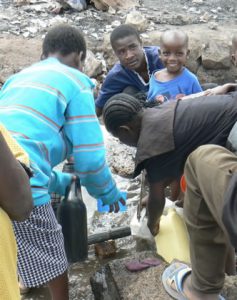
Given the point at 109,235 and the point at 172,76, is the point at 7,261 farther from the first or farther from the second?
the point at 172,76

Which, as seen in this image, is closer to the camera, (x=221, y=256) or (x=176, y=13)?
(x=221, y=256)

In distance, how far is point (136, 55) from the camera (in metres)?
3.62

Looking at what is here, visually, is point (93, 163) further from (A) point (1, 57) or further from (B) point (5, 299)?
(A) point (1, 57)

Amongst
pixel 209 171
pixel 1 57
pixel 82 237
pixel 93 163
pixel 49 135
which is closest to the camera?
pixel 209 171

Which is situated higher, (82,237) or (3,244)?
(3,244)

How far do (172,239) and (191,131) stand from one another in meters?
0.71

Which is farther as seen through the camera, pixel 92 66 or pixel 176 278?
pixel 92 66

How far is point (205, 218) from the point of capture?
1935 millimetres

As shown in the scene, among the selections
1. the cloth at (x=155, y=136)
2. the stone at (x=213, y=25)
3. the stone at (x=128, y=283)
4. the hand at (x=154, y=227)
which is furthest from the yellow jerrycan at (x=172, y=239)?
the stone at (x=213, y=25)

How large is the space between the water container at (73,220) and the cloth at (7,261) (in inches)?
45.1

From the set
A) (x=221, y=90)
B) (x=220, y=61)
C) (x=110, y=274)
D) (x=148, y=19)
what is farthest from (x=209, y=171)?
(x=148, y=19)

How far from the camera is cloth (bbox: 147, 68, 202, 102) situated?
11.1ft

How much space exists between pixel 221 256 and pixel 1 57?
4.53 metres

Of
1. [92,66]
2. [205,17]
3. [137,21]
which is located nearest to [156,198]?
[92,66]
